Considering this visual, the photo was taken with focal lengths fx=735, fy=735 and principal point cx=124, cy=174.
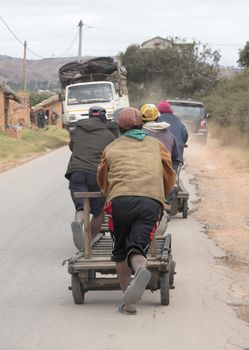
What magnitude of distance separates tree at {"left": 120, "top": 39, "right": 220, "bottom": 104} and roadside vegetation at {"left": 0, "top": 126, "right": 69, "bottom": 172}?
2082 cm

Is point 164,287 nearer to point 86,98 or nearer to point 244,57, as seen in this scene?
point 86,98

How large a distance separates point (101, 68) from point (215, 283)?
2361 centimetres

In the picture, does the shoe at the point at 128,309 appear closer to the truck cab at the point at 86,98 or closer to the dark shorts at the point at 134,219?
the dark shorts at the point at 134,219

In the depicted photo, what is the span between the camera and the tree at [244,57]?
49500 millimetres

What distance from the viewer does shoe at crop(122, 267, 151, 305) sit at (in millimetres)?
5840

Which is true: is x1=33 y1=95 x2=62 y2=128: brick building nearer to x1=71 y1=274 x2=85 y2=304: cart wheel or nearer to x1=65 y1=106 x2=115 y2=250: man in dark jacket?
x1=65 y1=106 x2=115 y2=250: man in dark jacket

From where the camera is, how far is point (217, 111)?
38531mm

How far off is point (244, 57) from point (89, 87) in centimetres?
2324

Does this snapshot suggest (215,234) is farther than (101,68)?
No

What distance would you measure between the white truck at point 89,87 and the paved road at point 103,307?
1820cm

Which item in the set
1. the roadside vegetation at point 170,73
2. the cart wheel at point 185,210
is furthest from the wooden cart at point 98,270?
the roadside vegetation at point 170,73

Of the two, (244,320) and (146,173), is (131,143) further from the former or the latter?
(244,320)

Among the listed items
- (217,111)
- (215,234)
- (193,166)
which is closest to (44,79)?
(217,111)

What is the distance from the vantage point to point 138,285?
5.88 meters
